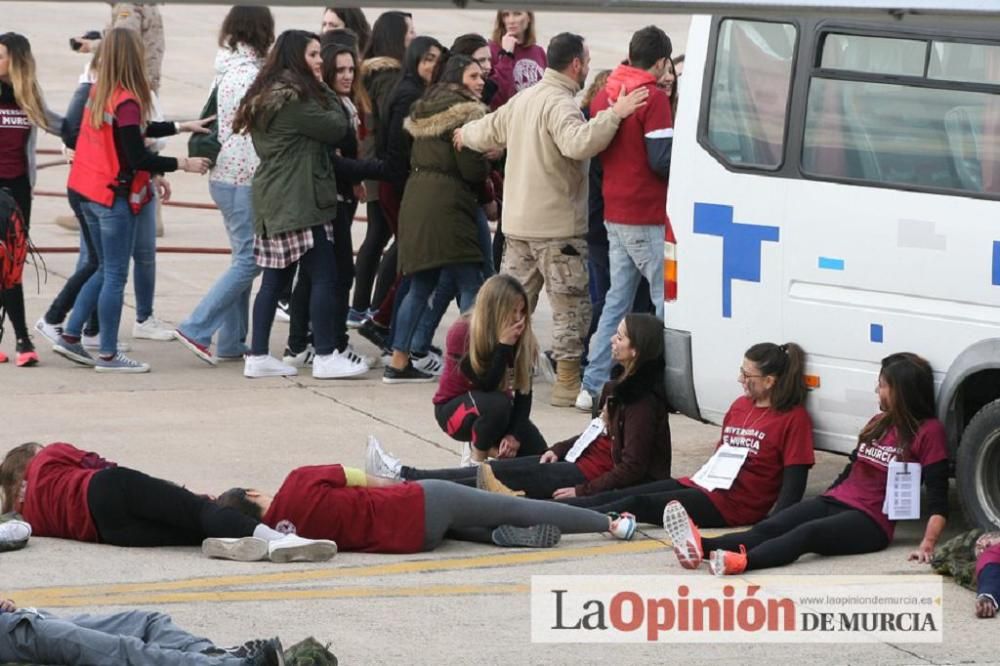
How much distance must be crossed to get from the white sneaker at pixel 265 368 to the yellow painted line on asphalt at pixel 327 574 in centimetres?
387

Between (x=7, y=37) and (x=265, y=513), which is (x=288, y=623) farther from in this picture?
(x=7, y=37)

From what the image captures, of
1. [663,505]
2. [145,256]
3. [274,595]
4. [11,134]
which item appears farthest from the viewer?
[145,256]

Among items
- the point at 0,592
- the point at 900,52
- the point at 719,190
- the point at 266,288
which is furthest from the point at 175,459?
the point at 900,52

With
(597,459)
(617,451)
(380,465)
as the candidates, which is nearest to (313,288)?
(380,465)

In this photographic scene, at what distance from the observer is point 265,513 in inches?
298

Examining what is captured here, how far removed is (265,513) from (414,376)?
3.69m

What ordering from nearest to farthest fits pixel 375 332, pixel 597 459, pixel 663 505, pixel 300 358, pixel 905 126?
pixel 905 126 → pixel 663 505 → pixel 597 459 → pixel 300 358 → pixel 375 332

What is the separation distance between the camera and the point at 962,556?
7156mm

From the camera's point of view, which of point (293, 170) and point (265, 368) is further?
point (265, 368)

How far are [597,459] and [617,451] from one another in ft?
0.64

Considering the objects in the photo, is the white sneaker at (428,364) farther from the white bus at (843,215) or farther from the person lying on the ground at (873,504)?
the person lying on the ground at (873,504)

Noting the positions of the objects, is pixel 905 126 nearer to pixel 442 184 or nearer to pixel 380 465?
pixel 380 465

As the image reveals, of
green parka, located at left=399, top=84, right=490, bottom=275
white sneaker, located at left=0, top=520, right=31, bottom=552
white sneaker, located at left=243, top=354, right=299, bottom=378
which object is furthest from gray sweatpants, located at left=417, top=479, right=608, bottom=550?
white sneaker, located at left=243, top=354, right=299, bottom=378

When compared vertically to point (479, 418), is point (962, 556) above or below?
below
